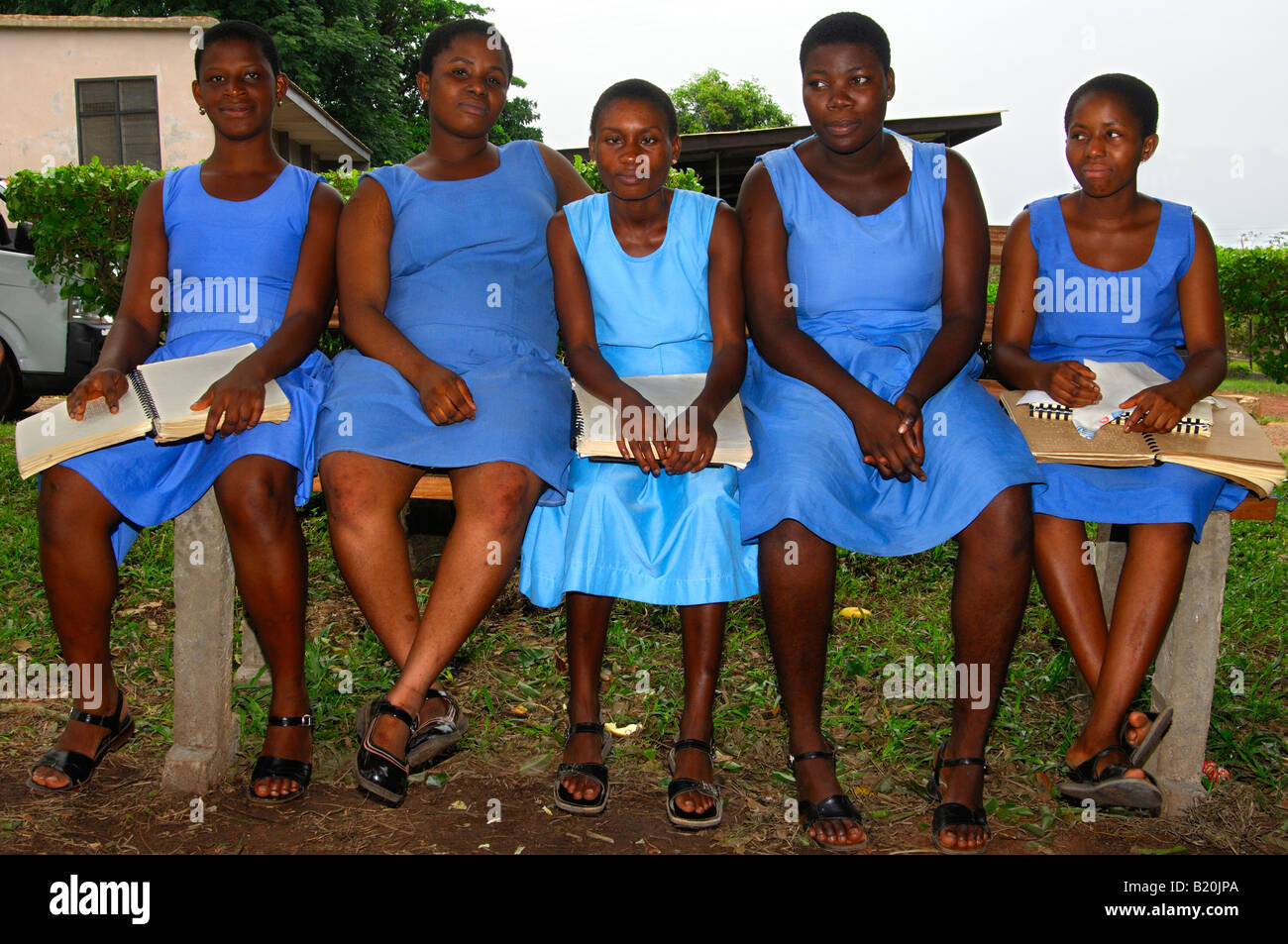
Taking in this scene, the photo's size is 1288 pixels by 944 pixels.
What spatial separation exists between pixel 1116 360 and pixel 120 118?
16.8 m

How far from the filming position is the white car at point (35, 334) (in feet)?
25.7

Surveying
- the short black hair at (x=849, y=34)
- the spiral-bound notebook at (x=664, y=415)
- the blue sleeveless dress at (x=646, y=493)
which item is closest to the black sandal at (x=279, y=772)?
the blue sleeveless dress at (x=646, y=493)

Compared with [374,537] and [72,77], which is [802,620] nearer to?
[374,537]

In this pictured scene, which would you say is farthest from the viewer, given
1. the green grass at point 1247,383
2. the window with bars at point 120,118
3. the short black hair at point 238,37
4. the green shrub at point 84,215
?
the window with bars at point 120,118

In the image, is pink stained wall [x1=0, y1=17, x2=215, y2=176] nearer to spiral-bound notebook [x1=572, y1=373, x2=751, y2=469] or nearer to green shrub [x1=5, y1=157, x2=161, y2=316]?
green shrub [x1=5, y1=157, x2=161, y2=316]

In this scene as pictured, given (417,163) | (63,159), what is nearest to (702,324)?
(417,163)

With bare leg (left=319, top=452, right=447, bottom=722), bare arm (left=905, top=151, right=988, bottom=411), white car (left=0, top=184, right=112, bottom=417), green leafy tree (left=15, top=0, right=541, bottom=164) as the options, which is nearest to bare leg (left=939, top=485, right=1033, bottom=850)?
bare arm (left=905, top=151, right=988, bottom=411)

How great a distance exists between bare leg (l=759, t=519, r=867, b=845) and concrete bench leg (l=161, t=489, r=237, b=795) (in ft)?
4.67

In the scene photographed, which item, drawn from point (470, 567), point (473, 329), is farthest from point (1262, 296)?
point (470, 567)

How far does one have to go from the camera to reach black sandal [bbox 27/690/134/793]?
2.59m

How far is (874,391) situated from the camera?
106 inches

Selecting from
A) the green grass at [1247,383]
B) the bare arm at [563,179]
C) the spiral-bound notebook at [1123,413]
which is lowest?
the green grass at [1247,383]

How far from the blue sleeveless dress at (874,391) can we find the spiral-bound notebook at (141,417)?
4.23ft

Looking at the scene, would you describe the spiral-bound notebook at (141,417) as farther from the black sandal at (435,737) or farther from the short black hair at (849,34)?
the short black hair at (849,34)
